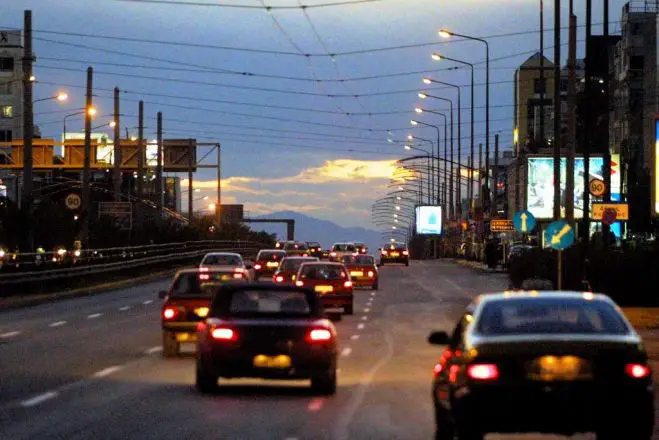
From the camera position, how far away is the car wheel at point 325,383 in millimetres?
19234

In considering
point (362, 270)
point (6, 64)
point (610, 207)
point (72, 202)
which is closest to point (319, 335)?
point (610, 207)

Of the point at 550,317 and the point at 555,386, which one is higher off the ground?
the point at 550,317

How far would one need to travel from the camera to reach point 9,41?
456 feet

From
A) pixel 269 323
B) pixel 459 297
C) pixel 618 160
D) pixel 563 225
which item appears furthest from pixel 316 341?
pixel 618 160

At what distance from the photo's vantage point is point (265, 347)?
1888 cm

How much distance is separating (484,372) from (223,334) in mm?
7201

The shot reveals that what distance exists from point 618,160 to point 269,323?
69.9 m

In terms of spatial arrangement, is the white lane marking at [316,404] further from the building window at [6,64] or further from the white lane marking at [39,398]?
the building window at [6,64]

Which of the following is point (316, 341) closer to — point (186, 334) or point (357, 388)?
point (357, 388)

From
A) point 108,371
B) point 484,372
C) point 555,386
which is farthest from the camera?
point 108,371

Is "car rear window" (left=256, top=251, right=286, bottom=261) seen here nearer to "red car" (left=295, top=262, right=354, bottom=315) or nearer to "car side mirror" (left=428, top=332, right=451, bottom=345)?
"red car" (left=295, top=262, right=354, bottom=315)

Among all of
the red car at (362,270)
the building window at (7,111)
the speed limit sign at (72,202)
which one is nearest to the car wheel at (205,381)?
the red car at (362,270)

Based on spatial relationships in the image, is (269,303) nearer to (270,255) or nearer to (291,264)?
(291,264)

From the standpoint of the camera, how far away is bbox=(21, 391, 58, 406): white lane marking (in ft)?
59.2
